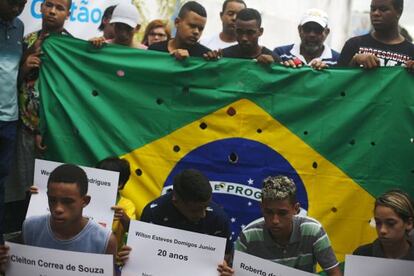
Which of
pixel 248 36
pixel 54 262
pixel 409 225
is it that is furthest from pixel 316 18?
pixel 54 262

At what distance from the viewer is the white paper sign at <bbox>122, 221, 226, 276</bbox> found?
16.7 ft

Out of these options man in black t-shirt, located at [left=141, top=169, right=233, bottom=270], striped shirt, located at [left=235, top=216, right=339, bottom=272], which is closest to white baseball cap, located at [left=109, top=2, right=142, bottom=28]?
man in black t-shirt, located at [left=141, top=169, right=233, bottom=270]

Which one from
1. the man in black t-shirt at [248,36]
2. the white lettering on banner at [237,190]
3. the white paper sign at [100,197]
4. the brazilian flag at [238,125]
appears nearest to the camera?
the white paper sign at [100,197]

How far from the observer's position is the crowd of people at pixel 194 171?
521 cm

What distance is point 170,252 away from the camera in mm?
5168

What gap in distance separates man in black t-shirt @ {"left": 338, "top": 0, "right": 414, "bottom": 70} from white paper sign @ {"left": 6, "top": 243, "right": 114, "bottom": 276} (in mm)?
2703

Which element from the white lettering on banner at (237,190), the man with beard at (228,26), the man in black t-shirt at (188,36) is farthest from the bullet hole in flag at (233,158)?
the man with beard at (228,26)

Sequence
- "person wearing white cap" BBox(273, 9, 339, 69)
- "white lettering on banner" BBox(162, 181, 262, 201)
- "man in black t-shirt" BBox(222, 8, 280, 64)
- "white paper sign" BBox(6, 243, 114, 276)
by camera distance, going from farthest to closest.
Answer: "person wearing white cap" BBox(273, 9, 339, 69), "man in black t-shirt" BBox(222, 8, 280, 64), "white lettering on banner" BBox(162, 181, 262, 201), "white paper sign" BBox(6, 243, 114, 276)

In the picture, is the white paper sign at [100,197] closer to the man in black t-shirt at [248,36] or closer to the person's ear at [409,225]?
the man in black t-shirt at [248,36]

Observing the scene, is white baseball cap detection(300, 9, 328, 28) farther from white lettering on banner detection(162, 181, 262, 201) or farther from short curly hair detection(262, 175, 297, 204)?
short curly hair detection(262, 175, 297, 204)

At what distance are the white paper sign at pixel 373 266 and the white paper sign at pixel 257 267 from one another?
257 mm

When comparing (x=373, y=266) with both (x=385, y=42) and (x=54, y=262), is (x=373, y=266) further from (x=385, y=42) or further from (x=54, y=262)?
(x=385, y=42)

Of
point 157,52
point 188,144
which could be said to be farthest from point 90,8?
point 188,144

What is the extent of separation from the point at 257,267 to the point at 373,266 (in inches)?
26.3
